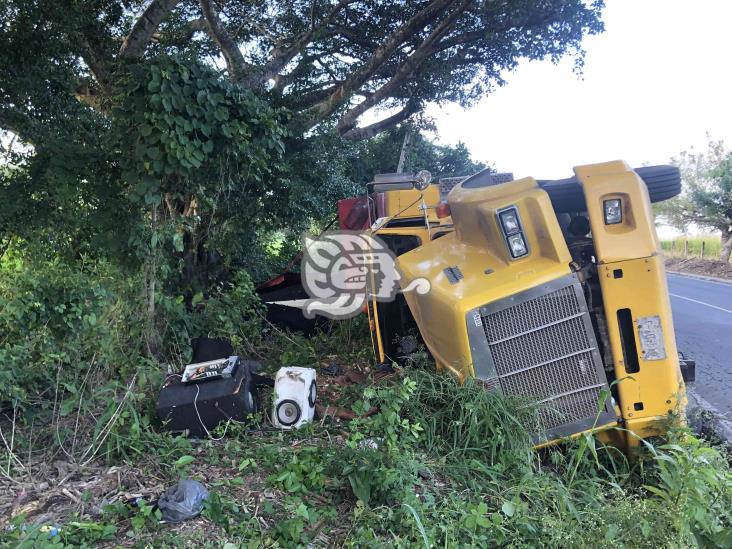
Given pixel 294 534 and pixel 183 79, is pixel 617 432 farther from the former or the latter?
pixel 183 79

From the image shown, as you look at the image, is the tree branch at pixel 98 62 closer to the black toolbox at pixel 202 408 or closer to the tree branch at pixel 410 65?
the tree branch at pixel 410 65

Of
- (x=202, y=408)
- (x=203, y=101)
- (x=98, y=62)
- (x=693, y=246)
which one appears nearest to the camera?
(x=202, y=408)

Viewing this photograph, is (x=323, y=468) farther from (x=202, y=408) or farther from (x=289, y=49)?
(x=289, y=49)

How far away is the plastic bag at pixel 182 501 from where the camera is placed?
8.52 feet

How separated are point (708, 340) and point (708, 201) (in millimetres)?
17952

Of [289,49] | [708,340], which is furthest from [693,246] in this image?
[289,49]

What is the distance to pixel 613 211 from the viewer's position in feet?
11.3

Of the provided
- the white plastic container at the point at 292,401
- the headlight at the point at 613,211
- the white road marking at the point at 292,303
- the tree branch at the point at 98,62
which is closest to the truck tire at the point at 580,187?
the headlight at the point at 613,211

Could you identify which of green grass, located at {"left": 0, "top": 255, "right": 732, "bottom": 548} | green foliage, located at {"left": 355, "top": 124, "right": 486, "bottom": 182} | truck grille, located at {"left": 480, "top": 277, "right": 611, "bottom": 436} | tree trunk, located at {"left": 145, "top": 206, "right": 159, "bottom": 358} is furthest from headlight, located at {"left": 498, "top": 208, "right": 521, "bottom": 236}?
green foliage, located at {"left": 355, "top": 124, "right": 486, "bottom": 182}

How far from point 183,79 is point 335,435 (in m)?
3.49

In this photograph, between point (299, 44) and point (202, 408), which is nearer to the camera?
point (202, 408)

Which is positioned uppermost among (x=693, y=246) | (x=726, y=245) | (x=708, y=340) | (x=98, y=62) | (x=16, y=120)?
(x=98, y=62)

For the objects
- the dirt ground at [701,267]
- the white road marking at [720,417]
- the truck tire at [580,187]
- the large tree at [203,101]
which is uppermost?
the large tree at [203,101]

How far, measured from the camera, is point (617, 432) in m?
3.45
